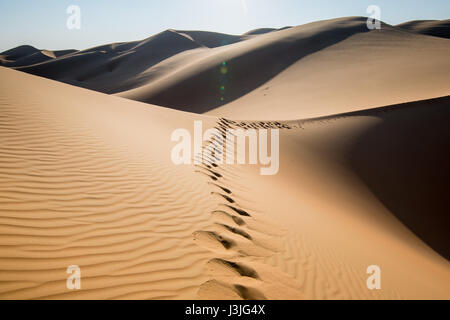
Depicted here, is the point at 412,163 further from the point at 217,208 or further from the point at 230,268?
the point at 230,268

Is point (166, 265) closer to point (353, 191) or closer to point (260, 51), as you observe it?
point (353, 191)

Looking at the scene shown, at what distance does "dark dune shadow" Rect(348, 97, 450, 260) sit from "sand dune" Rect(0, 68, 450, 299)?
6 cm

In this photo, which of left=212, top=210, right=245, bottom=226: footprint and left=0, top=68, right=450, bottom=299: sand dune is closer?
left=0, top=68, right=450, bottom=299: sand dune

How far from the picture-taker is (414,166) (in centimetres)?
826

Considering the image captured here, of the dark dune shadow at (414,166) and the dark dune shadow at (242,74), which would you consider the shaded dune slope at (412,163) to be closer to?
the dark dune shadow at (414,166)

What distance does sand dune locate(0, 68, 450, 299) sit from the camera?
2277 mm

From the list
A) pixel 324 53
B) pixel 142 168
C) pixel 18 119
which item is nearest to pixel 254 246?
pixel 142 168

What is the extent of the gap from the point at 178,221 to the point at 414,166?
8.55m

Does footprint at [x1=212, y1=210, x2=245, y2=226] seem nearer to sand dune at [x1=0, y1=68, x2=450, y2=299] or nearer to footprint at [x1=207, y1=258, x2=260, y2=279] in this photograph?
sand dune at [x1=0, y1=68, x2=450, y2=299]

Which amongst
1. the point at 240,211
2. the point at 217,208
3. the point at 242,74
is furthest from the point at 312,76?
the point at 217,208

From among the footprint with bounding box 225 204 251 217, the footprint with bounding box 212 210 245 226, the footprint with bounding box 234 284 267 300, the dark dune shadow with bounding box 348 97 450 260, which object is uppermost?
the dark dune shadow with bounding box 348 97 450 260

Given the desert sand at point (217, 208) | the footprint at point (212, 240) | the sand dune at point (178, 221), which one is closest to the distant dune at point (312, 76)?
the desert sand at point (217, 208)

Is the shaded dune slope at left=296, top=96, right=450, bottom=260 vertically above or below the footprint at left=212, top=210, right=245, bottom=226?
above

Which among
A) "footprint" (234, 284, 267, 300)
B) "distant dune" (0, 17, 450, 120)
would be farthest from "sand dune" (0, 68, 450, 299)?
"distant dune" (0, 17, 450, 120)
